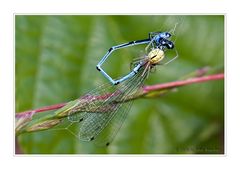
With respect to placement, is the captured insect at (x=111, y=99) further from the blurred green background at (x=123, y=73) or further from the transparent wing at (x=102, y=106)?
the blurred green background at (x=123, y=73)

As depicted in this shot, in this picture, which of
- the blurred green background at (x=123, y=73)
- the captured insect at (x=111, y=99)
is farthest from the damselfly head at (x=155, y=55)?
the blurred green background at (x=123, y=73)

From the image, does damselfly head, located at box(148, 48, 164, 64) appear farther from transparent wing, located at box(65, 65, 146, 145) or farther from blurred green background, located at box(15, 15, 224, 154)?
blurred green background, located at box(15, 15, 224, 154)

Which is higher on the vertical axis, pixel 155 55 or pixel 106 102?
pixel 155 55

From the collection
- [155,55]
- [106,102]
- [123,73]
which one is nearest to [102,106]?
[106,102]

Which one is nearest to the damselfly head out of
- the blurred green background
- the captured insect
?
the captured insect

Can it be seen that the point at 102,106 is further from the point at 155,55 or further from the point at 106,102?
the point at 155,55
